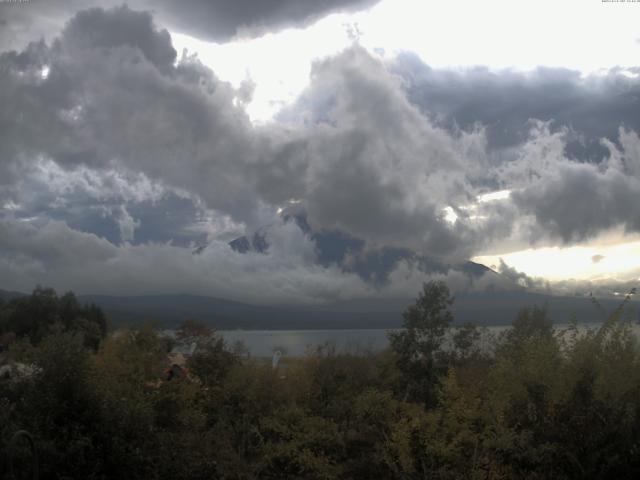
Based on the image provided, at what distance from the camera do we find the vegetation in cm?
2075

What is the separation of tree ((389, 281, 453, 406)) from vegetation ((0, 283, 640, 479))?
172 millimetres

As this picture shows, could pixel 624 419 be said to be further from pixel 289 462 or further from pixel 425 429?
pixel 289 462

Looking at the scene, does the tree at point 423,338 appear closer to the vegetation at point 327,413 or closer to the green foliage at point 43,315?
the vegetation at point 327,413

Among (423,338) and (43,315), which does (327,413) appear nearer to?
(423,338)

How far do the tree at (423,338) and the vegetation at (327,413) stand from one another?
0.17 m

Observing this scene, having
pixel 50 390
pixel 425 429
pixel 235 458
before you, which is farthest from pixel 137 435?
pixel 425 429

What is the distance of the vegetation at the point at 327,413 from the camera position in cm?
2075

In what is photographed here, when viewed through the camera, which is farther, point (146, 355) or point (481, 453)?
point (146, 355)

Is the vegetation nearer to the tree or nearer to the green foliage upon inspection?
the tree

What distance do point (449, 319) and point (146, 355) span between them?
2259 centimetres

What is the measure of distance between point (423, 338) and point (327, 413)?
1425 centimetres

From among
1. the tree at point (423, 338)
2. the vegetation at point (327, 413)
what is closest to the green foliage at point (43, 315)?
the vegetation at point (327, 413)

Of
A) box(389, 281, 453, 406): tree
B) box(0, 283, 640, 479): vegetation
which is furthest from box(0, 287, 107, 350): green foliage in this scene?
box(389, 281, 453, 406): tree

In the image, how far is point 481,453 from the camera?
24.4 metres
